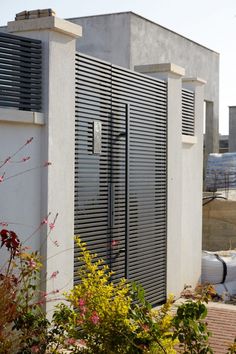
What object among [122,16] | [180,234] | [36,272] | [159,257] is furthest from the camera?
[122,16]

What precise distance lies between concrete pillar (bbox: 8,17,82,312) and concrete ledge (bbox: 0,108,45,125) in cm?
11

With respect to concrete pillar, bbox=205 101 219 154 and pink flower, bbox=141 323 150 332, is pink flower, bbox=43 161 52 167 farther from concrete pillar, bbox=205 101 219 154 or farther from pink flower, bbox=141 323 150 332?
concrete pillar, bbox=205 101 219 154

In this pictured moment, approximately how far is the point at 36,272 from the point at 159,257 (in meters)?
3.30

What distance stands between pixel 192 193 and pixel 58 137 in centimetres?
447

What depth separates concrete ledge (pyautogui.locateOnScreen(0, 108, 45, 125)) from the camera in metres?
5.96

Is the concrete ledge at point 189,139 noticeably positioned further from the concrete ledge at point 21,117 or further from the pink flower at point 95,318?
the pink flower at point 95,318

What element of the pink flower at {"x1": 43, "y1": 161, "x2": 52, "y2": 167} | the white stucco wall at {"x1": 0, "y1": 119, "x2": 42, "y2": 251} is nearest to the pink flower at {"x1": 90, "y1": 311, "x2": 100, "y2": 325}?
the white stucco wall at {"x1": 0, "y1": 119, "x2": 42, "y2": 251}

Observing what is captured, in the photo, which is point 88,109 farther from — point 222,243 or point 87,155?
point 222,243

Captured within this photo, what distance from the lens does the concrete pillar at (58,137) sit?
6.40 m

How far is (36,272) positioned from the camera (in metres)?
6.18

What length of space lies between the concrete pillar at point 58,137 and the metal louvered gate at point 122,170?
1.21 ft

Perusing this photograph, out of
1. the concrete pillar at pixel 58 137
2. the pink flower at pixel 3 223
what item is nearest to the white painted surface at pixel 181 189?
the concrete pillar at pixel 58 137

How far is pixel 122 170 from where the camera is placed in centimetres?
812

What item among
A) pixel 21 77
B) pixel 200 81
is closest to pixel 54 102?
pixel 21 77
